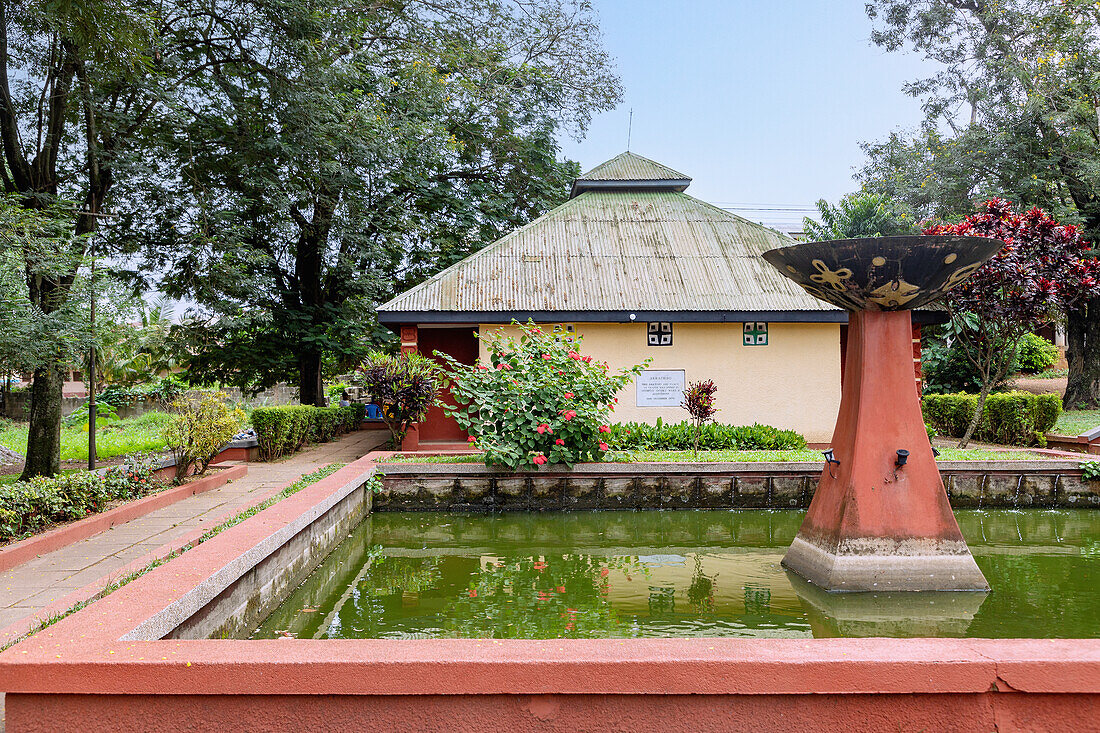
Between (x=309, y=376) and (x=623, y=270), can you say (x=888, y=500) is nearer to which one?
(x=623, y=270)

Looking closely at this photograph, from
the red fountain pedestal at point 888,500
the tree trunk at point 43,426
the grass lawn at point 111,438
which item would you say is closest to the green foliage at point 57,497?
the tree trunk at point 43,426

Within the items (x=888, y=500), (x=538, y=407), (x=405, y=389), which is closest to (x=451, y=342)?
(x=405, y=389)

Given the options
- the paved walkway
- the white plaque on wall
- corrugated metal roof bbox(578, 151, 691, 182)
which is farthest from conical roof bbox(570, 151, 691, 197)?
the paved walkway

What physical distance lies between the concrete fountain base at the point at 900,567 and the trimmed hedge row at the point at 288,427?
10.0 meters

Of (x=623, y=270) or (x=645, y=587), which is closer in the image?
(x=645, y=587)

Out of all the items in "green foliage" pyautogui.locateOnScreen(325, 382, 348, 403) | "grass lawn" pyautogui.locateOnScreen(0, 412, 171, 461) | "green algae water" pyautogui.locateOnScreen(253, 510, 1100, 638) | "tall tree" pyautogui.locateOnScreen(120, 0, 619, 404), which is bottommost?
"green algae water" pyautogui.locateOnScreen(253, 510, 1100, 638)

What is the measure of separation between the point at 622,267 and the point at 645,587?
369 inches

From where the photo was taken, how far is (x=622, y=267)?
14.2 meters

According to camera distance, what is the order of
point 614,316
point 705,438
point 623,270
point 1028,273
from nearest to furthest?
1. point 1028,273
2. point 705,438
3. point 614,316
4. point 623,270

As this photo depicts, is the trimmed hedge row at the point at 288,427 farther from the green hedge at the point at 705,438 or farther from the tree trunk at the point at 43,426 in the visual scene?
the green hedge at the point at 705,438

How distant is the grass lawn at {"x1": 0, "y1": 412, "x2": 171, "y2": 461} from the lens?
1482cm

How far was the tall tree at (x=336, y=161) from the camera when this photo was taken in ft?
42.4

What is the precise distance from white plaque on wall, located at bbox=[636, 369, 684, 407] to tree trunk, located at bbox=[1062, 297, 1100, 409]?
13491 mm

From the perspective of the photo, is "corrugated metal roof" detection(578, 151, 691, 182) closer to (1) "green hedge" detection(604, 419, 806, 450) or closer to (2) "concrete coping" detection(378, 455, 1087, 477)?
(1) "green hedge" detection(604, 419, 806, 450)
